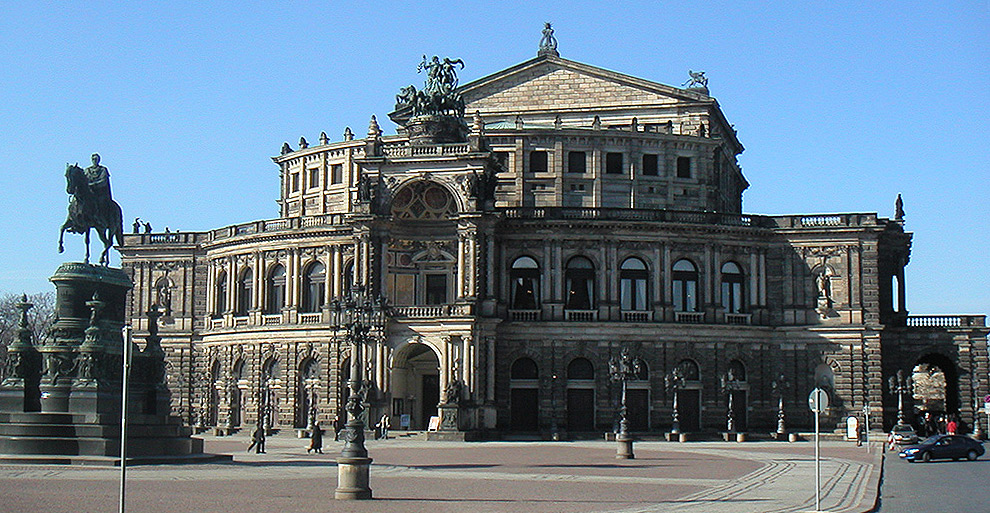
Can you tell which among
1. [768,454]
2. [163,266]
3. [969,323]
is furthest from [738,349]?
[163,266]

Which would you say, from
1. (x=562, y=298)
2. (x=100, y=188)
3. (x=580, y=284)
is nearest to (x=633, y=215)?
(x=580, y=284)

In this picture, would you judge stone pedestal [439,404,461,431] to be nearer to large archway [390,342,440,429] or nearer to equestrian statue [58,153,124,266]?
large archway [390,342,440,429]

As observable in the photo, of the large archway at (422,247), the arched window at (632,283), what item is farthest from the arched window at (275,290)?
the arched window at (632,283)

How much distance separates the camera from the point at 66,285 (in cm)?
4656

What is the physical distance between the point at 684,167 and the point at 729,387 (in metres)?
16.3

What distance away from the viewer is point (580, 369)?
262 ft

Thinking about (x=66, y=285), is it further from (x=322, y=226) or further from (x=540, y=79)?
(x=540, y=79)

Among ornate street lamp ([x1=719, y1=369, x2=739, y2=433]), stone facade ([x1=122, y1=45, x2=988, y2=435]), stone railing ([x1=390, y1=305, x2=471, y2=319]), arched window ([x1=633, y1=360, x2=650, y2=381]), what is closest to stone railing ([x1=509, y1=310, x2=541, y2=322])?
stone facade ([x1=122, y1=45, x2=988, y2=435])

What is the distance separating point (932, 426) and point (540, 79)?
3653 centimetres

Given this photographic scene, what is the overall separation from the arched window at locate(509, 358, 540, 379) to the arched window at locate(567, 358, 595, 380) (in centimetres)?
209

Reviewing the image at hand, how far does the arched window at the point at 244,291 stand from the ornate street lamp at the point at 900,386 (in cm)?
4234

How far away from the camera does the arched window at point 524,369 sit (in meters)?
79.4

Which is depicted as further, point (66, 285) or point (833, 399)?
point (833, 399)

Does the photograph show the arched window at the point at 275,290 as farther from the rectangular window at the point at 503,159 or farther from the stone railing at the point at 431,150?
the rectangular window at the point at 503,159
